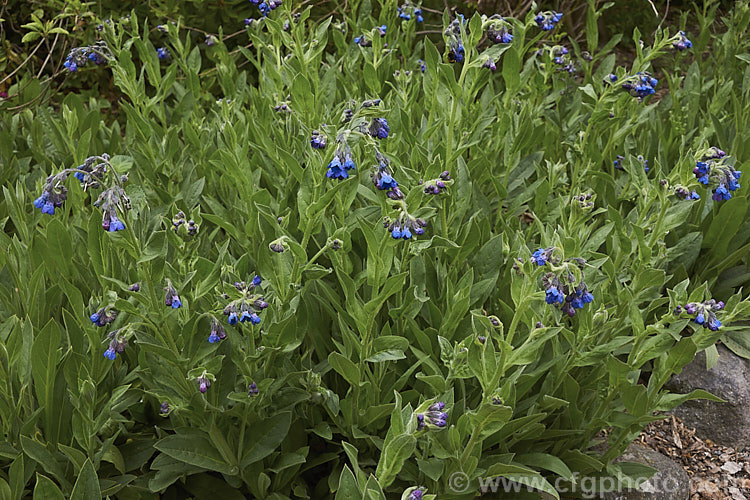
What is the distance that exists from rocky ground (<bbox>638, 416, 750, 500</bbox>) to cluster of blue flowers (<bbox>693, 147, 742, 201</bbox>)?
3.04ft

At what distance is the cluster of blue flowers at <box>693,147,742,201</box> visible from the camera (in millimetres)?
2205

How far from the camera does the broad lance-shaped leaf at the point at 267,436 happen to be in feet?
6.87

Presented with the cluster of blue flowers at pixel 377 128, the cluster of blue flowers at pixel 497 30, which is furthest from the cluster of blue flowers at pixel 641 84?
the cluster of blue flowers at pixel 377 128

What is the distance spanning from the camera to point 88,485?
1.76 m

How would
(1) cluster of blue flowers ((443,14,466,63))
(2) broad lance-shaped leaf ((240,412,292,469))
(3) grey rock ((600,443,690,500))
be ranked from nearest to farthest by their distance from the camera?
(2) broad lance-shaped leaf ((240,412,292,469)) < (3) grey rock ((600,443,690,500)) < (1) cluster of blue flowers ((443,14,466,63))

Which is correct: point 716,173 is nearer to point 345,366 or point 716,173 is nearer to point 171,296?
point 345,366

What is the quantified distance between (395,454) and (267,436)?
1.82ft

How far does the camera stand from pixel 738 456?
9.21 ft

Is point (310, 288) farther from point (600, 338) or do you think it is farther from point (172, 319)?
point (600, 338)

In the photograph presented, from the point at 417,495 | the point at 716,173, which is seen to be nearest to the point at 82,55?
the point at 417,495

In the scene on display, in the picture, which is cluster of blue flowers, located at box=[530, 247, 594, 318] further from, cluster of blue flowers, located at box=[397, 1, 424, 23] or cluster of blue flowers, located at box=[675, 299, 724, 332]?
cluster of blue flowers, located at box=[397, 1, 424, 23]

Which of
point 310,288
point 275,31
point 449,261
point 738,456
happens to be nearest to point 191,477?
point 310,288

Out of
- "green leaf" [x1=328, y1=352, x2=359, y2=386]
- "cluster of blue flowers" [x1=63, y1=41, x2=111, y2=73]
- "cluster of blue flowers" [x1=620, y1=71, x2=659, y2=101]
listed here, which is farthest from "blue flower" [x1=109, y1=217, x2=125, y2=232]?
"cluster of blue flowers" [x1=620, y1=71, x2=659, y2=101]

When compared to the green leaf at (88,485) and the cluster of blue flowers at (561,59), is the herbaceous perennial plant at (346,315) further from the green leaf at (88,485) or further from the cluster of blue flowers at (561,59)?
the cluster of blue flowers at (561,59)
